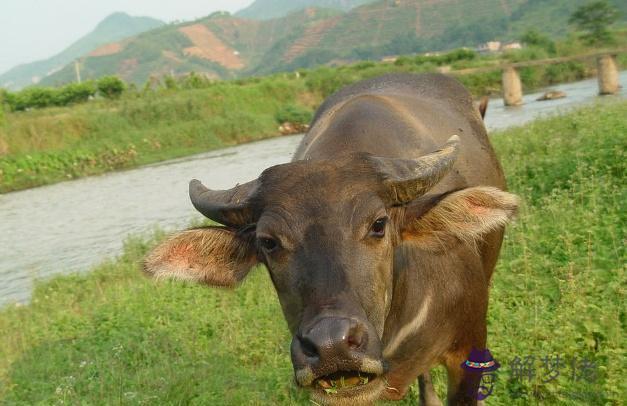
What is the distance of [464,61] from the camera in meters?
39.8

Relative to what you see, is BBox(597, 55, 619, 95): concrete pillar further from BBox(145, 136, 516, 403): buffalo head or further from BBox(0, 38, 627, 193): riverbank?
BBox(145, 136, 516, 403): buffalo head

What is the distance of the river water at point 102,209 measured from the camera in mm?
10133

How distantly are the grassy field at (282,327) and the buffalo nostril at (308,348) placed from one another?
1.00 m

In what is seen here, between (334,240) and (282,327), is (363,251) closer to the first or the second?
(334,240)

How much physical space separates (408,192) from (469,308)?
86cm

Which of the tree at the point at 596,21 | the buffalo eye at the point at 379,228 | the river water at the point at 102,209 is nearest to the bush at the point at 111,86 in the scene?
the river water at the point at 102,209

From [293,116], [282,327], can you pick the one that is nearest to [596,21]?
[293,116]

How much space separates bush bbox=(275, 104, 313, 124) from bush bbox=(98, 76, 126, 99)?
367 inches

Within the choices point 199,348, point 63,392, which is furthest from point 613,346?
point 63,392

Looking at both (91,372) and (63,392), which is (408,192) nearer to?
(63,392)

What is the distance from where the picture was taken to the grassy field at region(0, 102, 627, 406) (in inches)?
130

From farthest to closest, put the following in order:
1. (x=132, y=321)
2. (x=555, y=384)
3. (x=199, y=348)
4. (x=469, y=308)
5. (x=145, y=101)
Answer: (x=145, y=101) < (x=132, y=321) < (x=199, y=348) < (x=555, y=384) < (x=469, y=308)

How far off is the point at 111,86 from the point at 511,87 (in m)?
20.7

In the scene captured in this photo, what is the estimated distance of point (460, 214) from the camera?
2.41 metres
